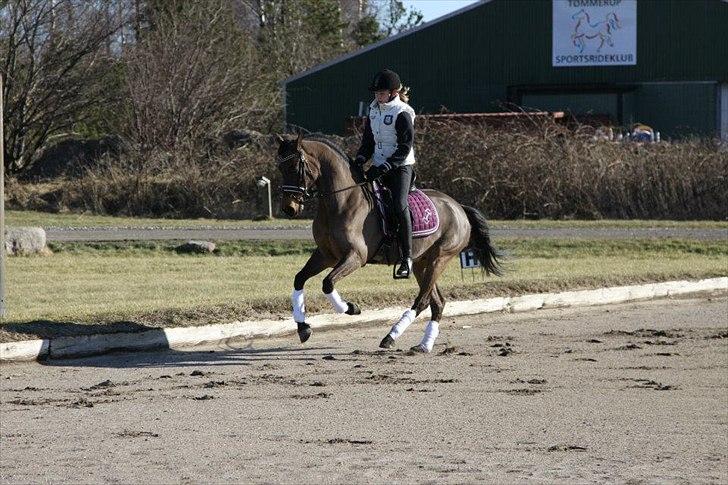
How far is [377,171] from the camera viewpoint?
45.6 ft

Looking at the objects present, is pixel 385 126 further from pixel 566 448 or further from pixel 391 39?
pixel 391 39

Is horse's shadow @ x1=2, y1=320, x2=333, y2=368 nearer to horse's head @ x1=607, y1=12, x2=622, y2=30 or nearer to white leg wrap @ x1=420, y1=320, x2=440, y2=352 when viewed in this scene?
white leg wrap @ x1=420, y1=320, x2=440, y2=352

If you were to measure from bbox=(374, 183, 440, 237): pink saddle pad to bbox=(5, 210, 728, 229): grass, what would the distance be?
14.4 meters

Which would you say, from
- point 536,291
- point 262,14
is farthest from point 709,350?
point 262,14

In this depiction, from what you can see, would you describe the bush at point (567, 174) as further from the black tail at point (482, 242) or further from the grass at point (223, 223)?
the black tail at point (482, 242)

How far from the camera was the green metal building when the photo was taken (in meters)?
52.5

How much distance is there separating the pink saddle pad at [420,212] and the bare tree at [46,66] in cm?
2718

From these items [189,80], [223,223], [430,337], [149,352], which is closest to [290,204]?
[430,337]

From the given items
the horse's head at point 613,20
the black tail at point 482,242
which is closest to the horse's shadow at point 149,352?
the black tail at point 482,242

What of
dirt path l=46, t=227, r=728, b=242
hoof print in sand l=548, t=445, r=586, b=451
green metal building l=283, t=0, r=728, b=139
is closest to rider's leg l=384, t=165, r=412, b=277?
hoof print in sand l=548, t=445, r=586, b=451

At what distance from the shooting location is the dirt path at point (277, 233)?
2581 cm

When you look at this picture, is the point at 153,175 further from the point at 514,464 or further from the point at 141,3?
the point at 514,464

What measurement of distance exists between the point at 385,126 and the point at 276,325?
2.75 m

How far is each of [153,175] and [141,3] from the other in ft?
42.4
